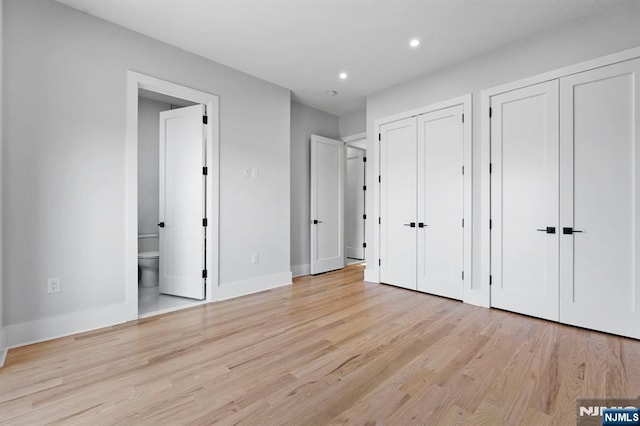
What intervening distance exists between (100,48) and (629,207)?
4.95 meters

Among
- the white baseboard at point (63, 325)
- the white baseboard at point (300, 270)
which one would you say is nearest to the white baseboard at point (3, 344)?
the white baseboard at point (63, 325)

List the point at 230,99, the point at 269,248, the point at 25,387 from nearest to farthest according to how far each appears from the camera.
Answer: the point at 25,387, the point at 230,99, the point at 269,248

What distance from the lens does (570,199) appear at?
9.24ft

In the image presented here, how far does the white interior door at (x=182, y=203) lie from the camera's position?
365cm

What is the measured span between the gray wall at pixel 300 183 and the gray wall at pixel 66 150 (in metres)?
1.94

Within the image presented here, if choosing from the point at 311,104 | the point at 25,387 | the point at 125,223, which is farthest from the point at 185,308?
the point at 311,104

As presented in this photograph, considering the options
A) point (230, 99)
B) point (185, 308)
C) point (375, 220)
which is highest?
point (230, 99)

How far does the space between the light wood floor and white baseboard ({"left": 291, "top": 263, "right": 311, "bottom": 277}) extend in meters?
1.89

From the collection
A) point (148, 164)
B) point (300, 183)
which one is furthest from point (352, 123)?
point (148, 164)

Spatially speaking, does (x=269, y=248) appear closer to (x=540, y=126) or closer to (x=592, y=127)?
(x=540, y=126)

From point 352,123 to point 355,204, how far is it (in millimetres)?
2045

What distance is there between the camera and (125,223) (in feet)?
9.71

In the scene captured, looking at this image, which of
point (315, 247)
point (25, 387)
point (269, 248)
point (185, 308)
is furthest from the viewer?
point (315, 247)

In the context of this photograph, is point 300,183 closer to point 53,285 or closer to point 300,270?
point 300,270
